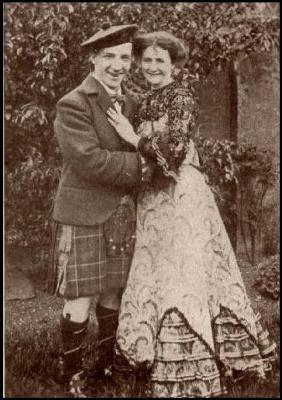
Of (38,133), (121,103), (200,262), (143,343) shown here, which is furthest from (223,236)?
(38,133)

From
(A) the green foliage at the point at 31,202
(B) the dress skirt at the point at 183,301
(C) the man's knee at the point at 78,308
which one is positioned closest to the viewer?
(B) the dress skirt at the point at 183,301

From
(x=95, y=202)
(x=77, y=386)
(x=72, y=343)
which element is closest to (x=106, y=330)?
(x=72, y=343)

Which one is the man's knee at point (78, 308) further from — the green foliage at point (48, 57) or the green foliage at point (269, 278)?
the green foliage at point (269, 278)

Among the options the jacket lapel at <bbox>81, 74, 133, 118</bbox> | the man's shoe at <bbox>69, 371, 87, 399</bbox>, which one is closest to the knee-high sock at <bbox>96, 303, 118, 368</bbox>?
the man's shoe at <bbox>69, 371, 87, 399</bbox>

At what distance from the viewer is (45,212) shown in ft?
11.7

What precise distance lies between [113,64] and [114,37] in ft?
0.55

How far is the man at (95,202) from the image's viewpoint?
3301 mm

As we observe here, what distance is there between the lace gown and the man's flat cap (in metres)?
0.38

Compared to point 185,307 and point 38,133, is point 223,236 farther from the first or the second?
point 38,133

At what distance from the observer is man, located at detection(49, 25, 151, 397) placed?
3301mm

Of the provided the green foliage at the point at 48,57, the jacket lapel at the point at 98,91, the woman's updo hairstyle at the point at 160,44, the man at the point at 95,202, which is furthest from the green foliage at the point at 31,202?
the woman's updo hairstyle at the point at 160,44

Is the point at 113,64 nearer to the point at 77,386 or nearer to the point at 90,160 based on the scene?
the point at 90,160

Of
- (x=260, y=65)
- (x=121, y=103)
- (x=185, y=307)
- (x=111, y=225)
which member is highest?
(x=260, y=65)

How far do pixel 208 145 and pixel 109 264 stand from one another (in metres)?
0.99
